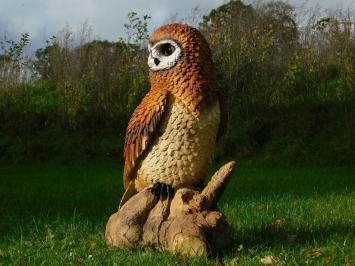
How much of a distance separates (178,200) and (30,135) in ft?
31.2

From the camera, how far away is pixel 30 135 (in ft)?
41.5

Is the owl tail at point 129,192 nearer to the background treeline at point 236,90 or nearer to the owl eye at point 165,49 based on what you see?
the owl eye at point 165,49

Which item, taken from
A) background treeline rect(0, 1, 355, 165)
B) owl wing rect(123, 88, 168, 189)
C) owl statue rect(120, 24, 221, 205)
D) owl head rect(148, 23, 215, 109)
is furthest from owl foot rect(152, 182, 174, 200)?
background treeline rect(0, 1, 355, 165)

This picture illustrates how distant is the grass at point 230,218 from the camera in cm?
364

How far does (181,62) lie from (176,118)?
0.36 meters

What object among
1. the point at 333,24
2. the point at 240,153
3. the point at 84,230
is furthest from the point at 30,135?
the point at 84,230

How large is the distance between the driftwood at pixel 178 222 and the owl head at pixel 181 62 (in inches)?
22.5

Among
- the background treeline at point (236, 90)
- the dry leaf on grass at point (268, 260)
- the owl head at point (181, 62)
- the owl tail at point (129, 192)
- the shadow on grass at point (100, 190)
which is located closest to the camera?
the dry leaf on grass at point (268, 260)

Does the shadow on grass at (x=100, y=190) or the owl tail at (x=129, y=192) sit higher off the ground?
the owl tail at (x=129, y=192)

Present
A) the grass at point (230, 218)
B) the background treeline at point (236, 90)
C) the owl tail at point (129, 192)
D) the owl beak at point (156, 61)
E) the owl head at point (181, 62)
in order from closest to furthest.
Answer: the grass at point (230, 218)
the owl head at point (181, 62)
the owl beak at point (156, 61)
the owl tail at point (129, 192)
the background treeline at point (236, 90)

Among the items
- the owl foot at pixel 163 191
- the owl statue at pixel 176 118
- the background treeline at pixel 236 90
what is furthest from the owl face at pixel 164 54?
the background treeline at pixel 236 90

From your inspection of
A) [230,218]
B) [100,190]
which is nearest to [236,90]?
[100,190]

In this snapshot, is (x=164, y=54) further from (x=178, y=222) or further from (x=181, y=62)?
(x=178, y=222)

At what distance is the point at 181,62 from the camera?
3766 millimetres
